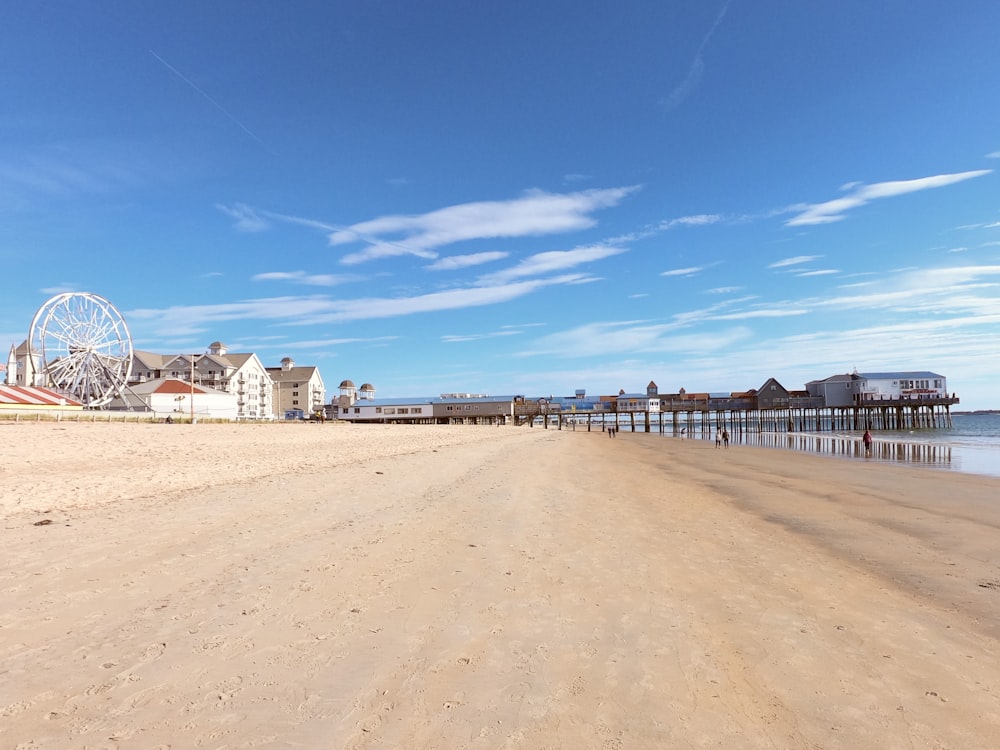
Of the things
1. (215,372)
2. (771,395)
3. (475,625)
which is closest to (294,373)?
(215,372)

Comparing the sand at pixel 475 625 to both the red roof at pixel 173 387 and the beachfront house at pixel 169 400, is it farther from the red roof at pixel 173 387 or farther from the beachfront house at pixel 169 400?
the red roof at pixel 173 387

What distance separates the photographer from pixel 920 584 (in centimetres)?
796

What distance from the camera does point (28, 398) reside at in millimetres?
51344

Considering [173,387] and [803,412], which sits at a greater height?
[173,387]

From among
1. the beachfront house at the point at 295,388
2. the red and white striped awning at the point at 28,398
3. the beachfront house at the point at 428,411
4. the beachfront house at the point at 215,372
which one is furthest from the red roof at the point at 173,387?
the beachfront house at the point at 295,388

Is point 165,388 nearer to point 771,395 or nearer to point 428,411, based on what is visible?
point 428,411

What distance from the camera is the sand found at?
Answer: 12.6 ft

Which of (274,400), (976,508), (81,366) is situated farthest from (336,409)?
(976,508)

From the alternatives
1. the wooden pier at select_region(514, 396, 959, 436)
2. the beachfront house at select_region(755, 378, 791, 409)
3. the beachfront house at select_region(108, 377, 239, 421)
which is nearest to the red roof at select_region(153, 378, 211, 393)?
the beachfront house at select_region(108, 377, 239, 421)

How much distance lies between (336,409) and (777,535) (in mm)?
102297

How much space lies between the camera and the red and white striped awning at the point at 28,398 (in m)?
48.9

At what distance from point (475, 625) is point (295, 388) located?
12887 cm

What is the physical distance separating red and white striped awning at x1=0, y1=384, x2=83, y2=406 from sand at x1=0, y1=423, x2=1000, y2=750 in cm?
4798

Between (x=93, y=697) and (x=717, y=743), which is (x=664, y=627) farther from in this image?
(x=93, y=697)
